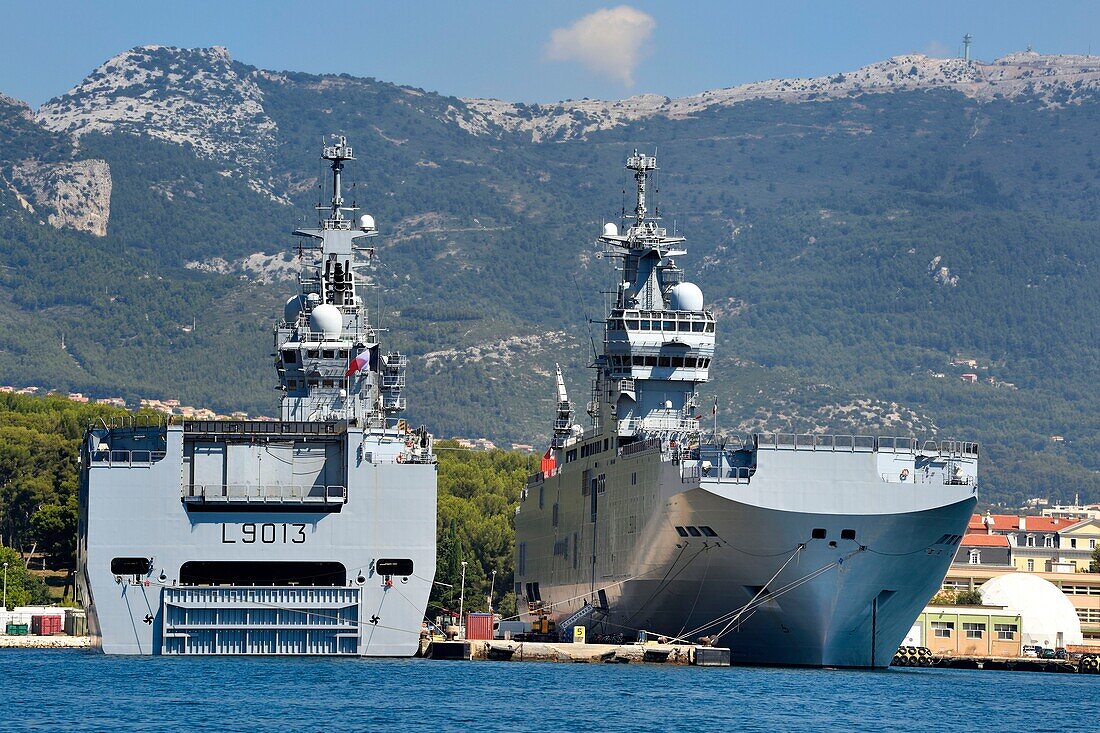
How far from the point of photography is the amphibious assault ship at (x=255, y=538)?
74812mm

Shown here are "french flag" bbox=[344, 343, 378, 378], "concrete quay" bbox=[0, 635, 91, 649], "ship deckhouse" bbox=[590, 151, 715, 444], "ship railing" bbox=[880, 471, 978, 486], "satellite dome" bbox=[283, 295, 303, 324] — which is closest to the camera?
"ship railing" bbox=[880, 471, 978, 486]

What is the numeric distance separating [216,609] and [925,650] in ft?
144

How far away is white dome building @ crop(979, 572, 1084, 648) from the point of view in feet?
382

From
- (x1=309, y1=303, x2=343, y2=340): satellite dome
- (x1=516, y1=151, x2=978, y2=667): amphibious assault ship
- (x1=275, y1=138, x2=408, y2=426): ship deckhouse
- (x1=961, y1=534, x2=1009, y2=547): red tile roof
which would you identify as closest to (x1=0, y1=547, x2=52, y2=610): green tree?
(x1=275, y1=138, x2=408, y2=426): ship deckhouse

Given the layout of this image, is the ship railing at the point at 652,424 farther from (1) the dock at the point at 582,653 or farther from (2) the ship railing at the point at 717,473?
(2) the ship railing at the point at 717,473

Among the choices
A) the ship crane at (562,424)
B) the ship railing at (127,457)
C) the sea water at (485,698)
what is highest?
the ship crane at (562,424)

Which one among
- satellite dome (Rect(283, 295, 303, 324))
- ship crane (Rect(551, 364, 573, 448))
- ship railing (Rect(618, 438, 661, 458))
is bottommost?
ship railing (Rect(618, 438, 661, 458))

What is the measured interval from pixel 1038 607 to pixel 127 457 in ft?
190

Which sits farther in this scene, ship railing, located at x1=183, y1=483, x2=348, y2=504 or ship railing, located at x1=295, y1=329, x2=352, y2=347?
ship railing, located at x1=295, y1=329, x2=352, y2=347

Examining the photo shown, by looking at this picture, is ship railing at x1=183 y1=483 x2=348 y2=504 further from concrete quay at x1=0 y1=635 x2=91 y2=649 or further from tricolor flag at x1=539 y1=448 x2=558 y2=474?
tricolor flag at x1=539 y1=448 x2=558 y2=474

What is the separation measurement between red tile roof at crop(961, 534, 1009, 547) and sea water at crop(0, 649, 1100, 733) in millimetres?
71502

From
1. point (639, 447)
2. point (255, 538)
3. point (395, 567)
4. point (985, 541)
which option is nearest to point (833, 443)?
point (639, 447)

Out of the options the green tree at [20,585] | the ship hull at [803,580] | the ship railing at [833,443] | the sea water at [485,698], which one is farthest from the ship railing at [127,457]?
the green tree at [20,585]

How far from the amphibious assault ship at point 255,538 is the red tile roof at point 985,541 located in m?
83.0
